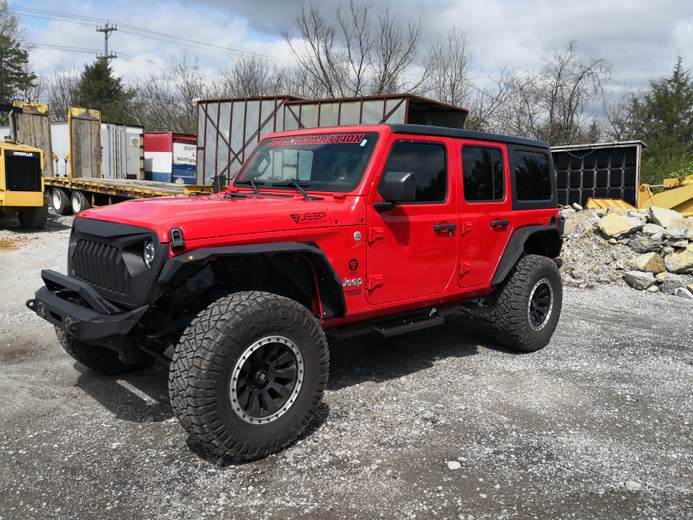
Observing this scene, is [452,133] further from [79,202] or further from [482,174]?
[79,202]

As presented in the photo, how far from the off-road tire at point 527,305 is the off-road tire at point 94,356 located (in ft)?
10.8

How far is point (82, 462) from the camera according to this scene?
11.2 ft

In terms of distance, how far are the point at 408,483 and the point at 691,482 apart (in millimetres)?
1694

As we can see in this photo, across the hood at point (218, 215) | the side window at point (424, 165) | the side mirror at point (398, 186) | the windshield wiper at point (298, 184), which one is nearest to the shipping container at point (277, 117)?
the side window at point (424, 165)

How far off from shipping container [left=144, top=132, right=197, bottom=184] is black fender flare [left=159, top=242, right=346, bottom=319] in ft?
64.6

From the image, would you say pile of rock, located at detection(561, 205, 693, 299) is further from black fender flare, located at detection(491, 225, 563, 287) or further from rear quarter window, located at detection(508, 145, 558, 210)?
rear quarter window, located at detection(508, 145, 558, 210)

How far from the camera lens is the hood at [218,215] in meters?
3.30

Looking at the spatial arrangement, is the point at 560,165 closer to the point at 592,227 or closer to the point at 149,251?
the point at 592,227

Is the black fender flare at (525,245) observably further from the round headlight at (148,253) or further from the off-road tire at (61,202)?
the off-road tire at (61,202)

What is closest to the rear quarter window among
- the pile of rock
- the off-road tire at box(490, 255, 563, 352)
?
the off-road tire at box(490, 255, 563, 352)

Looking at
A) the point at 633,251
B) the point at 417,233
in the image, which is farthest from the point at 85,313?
the point at 633,251

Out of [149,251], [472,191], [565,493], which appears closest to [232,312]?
[149,251]

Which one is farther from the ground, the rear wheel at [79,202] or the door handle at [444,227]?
the rear wheel at [79,202]

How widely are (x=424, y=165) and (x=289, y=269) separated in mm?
1533
